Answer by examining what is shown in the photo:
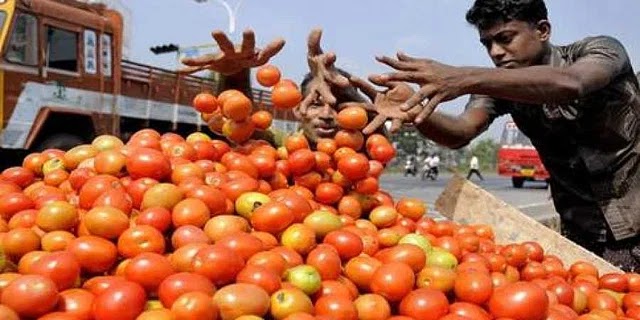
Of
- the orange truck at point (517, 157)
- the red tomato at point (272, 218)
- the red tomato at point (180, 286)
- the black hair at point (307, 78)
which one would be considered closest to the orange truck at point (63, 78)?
the black hair at point (307, 78)

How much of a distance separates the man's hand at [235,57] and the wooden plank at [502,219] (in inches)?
43.3

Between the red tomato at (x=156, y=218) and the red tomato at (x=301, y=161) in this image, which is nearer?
Answer: the red tomato at (x=156, y=218)

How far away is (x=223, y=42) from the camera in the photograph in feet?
9.00

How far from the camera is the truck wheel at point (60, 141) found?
9844 mm

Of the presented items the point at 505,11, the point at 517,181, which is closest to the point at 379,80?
the point at 505,11

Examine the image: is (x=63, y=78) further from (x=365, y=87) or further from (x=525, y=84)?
(x=525, y=84)

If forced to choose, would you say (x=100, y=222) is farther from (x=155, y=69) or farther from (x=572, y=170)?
(x=155, y=69)

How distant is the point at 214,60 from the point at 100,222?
119 centimetres

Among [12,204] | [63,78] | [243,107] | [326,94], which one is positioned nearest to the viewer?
[12,204]

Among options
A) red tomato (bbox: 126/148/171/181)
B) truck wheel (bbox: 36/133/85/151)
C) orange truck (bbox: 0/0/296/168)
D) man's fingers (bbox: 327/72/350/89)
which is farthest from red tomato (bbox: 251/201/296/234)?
truck wheel (bbox: 36/133/85/151)

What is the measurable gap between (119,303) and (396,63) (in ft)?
3.96

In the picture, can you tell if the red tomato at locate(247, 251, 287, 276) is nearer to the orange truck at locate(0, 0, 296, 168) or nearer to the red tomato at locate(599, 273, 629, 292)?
the red tomato at locate(599, 273, 629, 292)

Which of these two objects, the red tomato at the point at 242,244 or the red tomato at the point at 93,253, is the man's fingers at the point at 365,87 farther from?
the red tomato at the point at 93,253

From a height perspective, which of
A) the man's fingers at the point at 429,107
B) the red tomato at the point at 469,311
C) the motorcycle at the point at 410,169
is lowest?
the motorcycle at the point at 410,169
